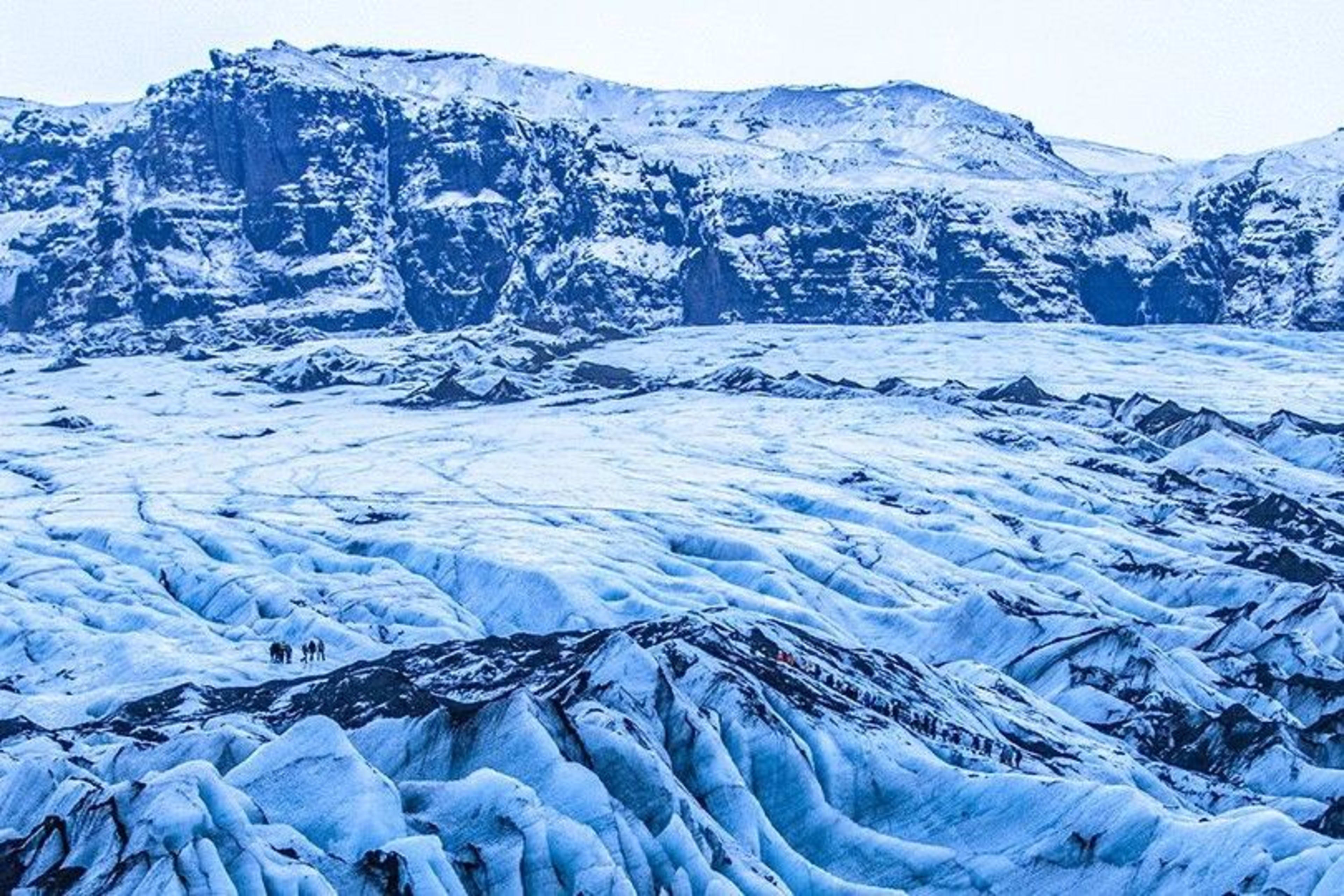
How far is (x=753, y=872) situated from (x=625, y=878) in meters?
4.77

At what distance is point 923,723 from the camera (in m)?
63.7

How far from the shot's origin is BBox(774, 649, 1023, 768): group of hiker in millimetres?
62562

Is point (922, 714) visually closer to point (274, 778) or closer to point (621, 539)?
point (274, 778)

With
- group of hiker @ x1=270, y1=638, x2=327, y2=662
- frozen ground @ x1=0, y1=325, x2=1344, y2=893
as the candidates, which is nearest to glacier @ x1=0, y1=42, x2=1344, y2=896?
frozen ground @ x1=0, y1=325, x2=1344, y2=893

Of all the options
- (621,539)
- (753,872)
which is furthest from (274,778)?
(621,539)

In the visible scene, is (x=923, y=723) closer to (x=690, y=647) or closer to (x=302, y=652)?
(x=690, y=647)

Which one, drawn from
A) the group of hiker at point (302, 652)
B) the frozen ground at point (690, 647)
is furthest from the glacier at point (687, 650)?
the group of hiker at point (302, 652)

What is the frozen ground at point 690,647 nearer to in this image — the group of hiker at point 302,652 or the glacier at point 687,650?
the glacier at point 687,650

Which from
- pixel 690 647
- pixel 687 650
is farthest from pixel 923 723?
pixel 687 650

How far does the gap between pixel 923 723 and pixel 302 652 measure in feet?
109

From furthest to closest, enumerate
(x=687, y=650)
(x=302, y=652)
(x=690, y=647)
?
1. (x=302, y=652)
2. (x=690, y=647)
3. (x=687, y=650)

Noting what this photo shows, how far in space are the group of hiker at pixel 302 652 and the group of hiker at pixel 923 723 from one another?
86.0 ft

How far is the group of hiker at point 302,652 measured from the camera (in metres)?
84.5

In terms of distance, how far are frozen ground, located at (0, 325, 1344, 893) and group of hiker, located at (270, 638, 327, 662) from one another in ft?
3.27
